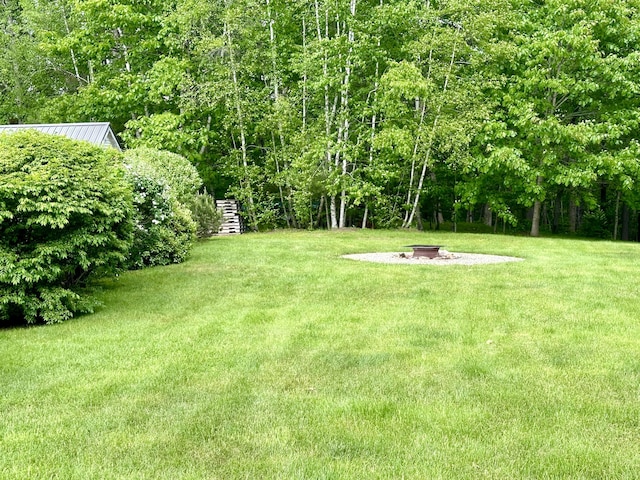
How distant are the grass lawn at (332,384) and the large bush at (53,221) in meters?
0.37

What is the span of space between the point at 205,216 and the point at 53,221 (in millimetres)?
8844

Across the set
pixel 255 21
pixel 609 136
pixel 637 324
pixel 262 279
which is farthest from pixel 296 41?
pixel 637 324

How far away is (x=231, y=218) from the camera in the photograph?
20.2 metres

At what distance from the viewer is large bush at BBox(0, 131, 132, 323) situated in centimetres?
581

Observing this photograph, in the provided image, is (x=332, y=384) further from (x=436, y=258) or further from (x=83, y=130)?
(x=83, y=130)

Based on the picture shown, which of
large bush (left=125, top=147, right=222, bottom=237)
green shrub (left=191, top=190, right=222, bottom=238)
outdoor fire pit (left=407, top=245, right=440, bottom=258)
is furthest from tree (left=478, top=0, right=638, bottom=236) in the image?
large bush (left=125, top=147, right=222, bottom=237)

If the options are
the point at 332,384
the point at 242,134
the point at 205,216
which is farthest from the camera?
the point at 242,134

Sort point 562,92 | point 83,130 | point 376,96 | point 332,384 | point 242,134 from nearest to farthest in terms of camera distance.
Answer: point 332,384 < point 83,130 < point 562,92 < point 376,96 < point 242,134

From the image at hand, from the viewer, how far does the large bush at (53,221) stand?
5.81 m

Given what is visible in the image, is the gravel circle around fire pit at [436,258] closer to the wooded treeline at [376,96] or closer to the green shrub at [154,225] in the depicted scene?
the green shrub at [154,225]

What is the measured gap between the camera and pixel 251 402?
11.9 feet

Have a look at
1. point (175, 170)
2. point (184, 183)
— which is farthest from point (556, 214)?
point (175, 170)

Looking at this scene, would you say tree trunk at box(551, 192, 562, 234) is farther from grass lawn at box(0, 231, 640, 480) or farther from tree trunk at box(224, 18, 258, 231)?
grass lawn at box(0, 231, 640, 480)

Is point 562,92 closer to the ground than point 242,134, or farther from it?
farther from it
